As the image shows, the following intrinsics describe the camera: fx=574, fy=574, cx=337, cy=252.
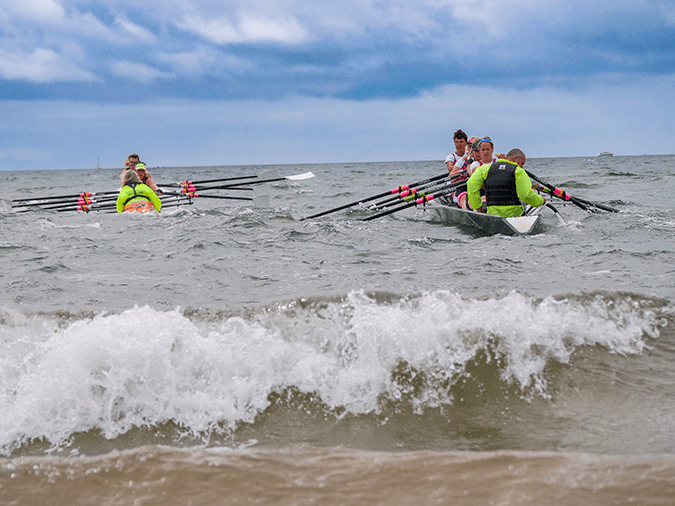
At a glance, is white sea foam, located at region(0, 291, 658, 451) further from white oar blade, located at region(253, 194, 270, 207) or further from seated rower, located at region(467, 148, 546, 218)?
white oar blade, located at region(253, 194, 270, 207)

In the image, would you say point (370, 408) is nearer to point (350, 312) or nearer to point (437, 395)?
point (437, 395)

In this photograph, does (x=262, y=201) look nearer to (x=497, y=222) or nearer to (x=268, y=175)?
(x=268, y=175)

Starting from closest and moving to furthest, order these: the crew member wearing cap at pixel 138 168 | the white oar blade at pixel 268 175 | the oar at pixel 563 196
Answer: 1. the oar at pixel 563 196
2. the crew member wearing cap at pixel 138 168
3. the white oar blade at pixel 268 175

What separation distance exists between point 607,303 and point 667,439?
4.84ft

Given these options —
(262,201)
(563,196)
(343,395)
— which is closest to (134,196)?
(262,201)

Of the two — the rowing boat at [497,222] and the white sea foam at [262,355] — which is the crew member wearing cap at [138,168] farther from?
the white sea foam at [262,355]

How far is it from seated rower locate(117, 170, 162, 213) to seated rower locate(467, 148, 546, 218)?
7774 millimetres

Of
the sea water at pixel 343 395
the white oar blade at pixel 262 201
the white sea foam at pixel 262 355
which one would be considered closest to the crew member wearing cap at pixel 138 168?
the white oar blade at pixel 262 201

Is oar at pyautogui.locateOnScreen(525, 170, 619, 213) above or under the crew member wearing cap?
under

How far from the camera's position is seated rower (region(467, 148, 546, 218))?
9.22m

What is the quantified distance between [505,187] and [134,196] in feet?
28.2

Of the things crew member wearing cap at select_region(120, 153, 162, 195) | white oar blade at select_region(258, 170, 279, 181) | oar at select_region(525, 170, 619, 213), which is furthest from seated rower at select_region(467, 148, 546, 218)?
white oar blade at select_region(258, 170, 279, 181)

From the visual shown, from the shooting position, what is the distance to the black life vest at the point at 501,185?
30.3 feet

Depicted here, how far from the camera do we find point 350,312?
4117 millimetres
